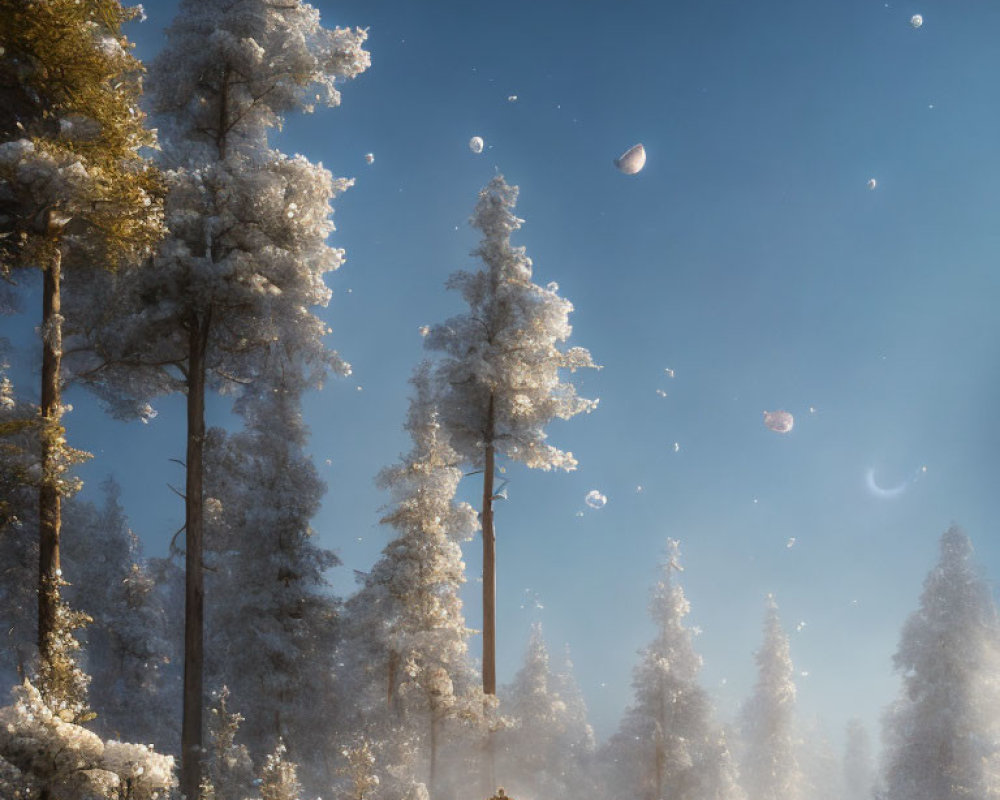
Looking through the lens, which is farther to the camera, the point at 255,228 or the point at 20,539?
the point at 20,539

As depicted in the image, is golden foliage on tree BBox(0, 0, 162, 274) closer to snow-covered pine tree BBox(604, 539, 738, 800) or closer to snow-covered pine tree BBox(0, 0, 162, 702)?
snow-covered pine tree BBox(0, 0, 162, 702)

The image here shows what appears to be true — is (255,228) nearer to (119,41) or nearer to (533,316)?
(119,41)

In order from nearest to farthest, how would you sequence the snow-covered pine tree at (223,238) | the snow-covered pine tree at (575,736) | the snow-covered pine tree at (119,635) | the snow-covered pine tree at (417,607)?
the snow-covered pine tree at (223,238)
the snow-covered pine tree at (417,607)
the snow-covered pine tree at (119,635)
the snow-covered pine tree at (575,736)

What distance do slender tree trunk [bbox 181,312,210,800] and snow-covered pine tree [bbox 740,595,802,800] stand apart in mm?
31545

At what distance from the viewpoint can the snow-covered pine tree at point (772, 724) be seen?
36.4m

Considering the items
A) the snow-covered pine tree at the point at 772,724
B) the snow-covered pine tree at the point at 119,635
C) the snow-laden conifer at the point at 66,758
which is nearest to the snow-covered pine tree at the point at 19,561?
the snow-covered pine tree at the point at 119,635

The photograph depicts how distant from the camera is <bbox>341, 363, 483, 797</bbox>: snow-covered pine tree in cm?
1855

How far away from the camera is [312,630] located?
19672 millimetres

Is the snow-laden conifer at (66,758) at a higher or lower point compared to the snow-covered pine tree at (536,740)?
higher

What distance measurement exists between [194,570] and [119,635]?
45.5ft

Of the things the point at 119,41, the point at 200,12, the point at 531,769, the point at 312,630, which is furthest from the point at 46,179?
the point at 531,769

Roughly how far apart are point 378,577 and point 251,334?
7.85 m

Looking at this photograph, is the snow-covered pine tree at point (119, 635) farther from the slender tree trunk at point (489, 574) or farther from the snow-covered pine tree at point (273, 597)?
the slender tree trunk at point (489, 574)

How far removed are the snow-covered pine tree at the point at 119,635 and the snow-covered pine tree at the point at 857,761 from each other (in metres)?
51.5
